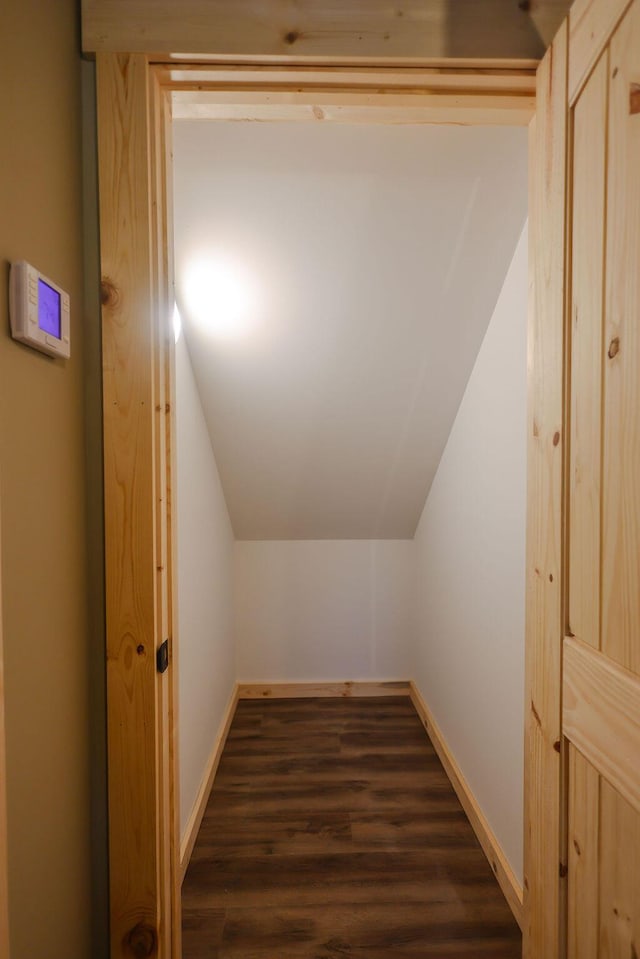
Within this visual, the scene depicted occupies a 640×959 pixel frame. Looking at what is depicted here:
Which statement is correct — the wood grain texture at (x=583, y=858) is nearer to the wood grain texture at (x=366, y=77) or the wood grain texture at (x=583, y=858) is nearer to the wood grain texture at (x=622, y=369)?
the wood grain texture at (x=622, y=369)

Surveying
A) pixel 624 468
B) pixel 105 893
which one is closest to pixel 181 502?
pixel 105 893

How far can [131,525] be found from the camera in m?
0.94

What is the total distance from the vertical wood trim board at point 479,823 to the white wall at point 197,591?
1108mm

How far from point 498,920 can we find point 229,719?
1.60 meters

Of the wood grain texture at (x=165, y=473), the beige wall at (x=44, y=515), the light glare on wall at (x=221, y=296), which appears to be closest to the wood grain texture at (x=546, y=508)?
the wood grain texture at (x=165, y=473)

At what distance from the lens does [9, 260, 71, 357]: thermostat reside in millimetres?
692

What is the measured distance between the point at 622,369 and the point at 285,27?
0.89 m

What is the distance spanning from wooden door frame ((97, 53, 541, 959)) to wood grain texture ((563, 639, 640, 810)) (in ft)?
2.54

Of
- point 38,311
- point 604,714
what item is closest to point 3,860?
point 38,311

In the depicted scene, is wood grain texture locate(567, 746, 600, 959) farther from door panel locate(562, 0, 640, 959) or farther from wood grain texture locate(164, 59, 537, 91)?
wood grain texture locate(164, 59, 537, 91)

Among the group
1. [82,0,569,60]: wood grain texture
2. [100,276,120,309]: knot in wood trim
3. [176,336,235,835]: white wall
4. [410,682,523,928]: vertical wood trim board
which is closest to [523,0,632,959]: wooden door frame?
[82,0,569,60]: wood grain texture

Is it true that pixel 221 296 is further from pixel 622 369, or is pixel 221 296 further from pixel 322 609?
pixel 322 609

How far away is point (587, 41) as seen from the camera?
0.78 meters

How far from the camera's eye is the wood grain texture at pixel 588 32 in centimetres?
71
